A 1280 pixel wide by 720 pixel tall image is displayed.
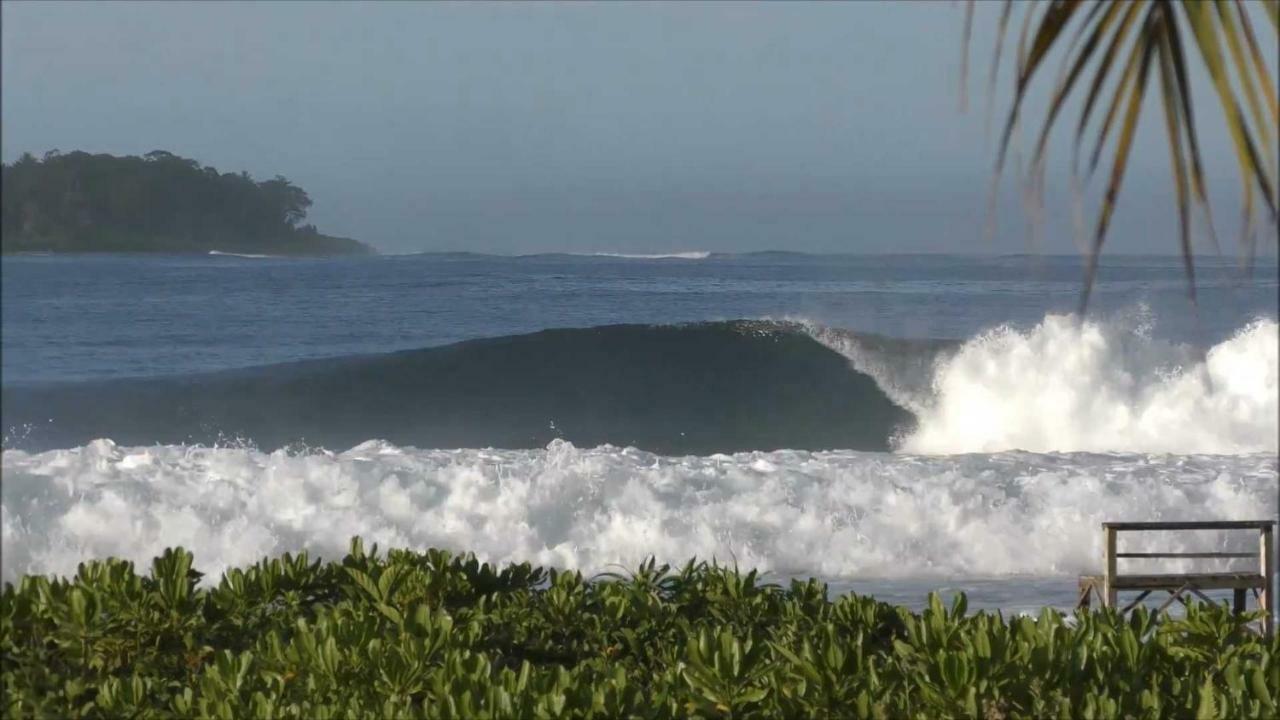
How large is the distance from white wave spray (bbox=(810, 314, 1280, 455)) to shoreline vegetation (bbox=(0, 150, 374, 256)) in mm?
13359

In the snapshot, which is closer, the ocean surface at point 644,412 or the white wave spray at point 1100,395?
the ocean surface at point 644,412

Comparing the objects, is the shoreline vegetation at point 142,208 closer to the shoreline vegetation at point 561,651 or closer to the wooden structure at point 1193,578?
the shoreline vegetation at point 561,651

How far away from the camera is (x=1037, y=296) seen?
38.4 metres

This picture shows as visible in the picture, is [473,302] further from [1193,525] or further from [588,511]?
[1193,525]

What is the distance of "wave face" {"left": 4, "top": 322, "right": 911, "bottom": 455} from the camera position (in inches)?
992

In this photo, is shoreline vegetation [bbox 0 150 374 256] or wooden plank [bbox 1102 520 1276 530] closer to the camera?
shoreline vegetation [bbox 0 150 374 256]

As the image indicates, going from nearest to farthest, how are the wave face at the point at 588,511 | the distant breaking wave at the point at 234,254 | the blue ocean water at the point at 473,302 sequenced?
1. the wave face at the point at 588,511
2. the blue ocean water at the point at 473,302
3. the distant breaking wave at the point at 234,254

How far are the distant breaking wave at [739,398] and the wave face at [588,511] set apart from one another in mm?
8504

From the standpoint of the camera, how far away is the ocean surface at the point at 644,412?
1402 centimetres

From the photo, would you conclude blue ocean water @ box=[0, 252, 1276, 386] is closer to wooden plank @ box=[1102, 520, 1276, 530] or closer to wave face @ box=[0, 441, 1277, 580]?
wave face @ box=[0, 441, 1277, 580]

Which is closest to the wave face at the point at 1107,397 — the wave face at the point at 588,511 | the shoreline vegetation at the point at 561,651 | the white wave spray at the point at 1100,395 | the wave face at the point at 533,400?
the white wave spray at the point at 1100,395

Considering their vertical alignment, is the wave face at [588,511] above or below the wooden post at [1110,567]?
below

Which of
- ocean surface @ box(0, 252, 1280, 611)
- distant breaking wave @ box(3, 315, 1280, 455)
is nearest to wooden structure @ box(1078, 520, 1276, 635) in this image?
ocean surface @ box(0, 252, 1280, 611)

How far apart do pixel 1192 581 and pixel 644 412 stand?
17503 millimetres
